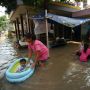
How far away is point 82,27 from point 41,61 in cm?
805

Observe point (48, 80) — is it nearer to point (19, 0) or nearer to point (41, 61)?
point (41, 61)

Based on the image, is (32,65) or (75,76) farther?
(32,65)

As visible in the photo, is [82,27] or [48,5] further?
[82,27]

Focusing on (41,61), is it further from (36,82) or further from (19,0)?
(19,0)

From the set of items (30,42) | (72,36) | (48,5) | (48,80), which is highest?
(48,5)

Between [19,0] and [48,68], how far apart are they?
565 cm

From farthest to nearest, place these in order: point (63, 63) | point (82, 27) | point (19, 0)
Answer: point (82, 27) < point (19, 0) < point (63, 63)

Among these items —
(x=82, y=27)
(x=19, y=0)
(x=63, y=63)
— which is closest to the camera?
(x=63, y=63)

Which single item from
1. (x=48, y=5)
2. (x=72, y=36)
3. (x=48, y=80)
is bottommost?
(x=72, y=36)

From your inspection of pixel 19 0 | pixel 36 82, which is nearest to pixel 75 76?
pixel 36 82

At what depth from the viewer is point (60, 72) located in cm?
716

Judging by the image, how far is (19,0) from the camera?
38.0 feet

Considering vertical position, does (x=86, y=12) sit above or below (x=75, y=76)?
above

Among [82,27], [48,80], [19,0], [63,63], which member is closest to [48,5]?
[19,0]
